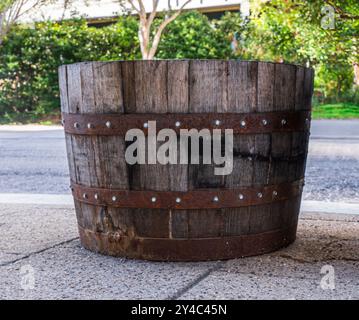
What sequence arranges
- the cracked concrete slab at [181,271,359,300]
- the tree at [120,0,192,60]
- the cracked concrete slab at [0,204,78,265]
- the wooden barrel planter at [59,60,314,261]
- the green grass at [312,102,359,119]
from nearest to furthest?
the cracked concrete slab at [181,271,359,300], the wooden barrel planter at [59,60,314,261], the cracked concrete slab at [0,204,78,265], the tree at [120,0,192,60], the green grass at [312,102,359,119]

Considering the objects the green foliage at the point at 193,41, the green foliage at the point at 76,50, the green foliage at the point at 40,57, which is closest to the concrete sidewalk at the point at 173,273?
the green foliage at the point at 76,50

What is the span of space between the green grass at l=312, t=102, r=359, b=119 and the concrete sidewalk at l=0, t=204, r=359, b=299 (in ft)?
48.0

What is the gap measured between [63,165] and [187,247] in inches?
199

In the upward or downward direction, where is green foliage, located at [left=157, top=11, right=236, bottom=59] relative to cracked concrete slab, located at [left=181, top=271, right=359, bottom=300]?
upward

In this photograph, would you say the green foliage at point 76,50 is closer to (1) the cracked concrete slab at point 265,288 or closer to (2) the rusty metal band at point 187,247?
(2) the rusty metal band at point 187,247

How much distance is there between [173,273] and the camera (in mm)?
2768

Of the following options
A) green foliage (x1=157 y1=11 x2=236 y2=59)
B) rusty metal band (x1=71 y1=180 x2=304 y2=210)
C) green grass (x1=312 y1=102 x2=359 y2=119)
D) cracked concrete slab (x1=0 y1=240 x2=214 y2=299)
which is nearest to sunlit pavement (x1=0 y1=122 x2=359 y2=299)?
cracked concrete slab (x1=0 y1=240 x2=214 y2=299)

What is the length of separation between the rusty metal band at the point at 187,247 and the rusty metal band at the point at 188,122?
56cm

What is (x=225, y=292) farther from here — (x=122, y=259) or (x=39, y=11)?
(x=39, y=11)

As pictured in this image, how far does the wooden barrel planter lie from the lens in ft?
9.21

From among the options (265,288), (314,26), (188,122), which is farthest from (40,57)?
(265,288)

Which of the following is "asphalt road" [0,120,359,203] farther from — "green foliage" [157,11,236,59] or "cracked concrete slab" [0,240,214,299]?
"green foliage" [157,11,236,59]

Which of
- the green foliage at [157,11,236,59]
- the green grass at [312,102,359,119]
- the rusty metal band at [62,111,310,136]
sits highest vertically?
the green foliage at [157,11,236,59]
